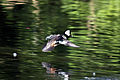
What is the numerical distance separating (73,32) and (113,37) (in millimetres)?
1929

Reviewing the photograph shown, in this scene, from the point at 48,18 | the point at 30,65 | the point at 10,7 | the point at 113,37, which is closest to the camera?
the point at 30,65

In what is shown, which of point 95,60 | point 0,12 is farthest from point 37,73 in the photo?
point 0,12

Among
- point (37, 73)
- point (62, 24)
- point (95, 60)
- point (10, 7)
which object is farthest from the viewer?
point (10, 7)

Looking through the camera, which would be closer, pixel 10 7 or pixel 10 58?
pixel 10 58

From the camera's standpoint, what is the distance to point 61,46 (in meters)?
15.4

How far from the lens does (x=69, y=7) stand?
1030 inches

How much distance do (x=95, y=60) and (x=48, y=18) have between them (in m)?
8.74

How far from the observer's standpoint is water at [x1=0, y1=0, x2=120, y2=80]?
11.6 meters

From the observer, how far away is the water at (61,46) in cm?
1157

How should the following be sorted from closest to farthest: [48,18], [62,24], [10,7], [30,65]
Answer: [30,65] → [62,24] → [48,18] → [10,7]

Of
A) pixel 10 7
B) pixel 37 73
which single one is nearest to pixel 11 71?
pixel 37 73

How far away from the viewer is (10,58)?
12.7 metres

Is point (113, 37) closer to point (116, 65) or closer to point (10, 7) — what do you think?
point (116, 65)

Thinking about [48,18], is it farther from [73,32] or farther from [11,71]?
[11,71]
